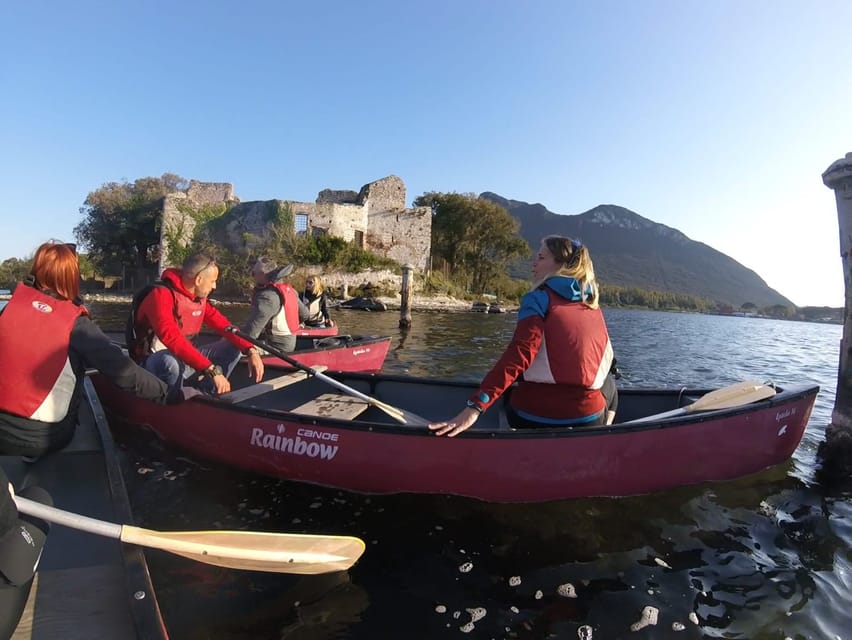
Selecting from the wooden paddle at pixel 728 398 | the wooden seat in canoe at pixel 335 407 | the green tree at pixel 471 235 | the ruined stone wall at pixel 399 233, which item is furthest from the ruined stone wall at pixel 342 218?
the wooden paddle at pixel 728 398

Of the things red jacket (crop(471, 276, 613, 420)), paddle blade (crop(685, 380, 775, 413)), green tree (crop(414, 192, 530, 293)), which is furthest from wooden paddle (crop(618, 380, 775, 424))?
green tree (crop(414, 192, 530, 293))

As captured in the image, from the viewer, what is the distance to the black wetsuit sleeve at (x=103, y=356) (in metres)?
2.81

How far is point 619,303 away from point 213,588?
9443cm

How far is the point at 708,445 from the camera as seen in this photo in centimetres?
414

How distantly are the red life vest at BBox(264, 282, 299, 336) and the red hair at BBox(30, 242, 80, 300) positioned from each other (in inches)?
156

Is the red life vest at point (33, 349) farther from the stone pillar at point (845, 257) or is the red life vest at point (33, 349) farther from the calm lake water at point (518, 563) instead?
the stone pillar at point (845, 257)

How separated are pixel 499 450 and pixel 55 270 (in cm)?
309

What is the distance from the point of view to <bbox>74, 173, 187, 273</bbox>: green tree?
32094 mm

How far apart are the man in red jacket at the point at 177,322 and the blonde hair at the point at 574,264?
2892mm

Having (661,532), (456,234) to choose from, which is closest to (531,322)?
(661,532)

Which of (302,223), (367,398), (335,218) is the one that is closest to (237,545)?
(367,398)

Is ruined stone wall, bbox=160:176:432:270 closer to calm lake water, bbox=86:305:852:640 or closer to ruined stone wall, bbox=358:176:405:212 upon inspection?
ruined stone wall, bbox=358:176:405:212

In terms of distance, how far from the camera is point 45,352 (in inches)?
106

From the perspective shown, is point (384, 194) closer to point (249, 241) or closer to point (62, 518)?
point (249, 241)
